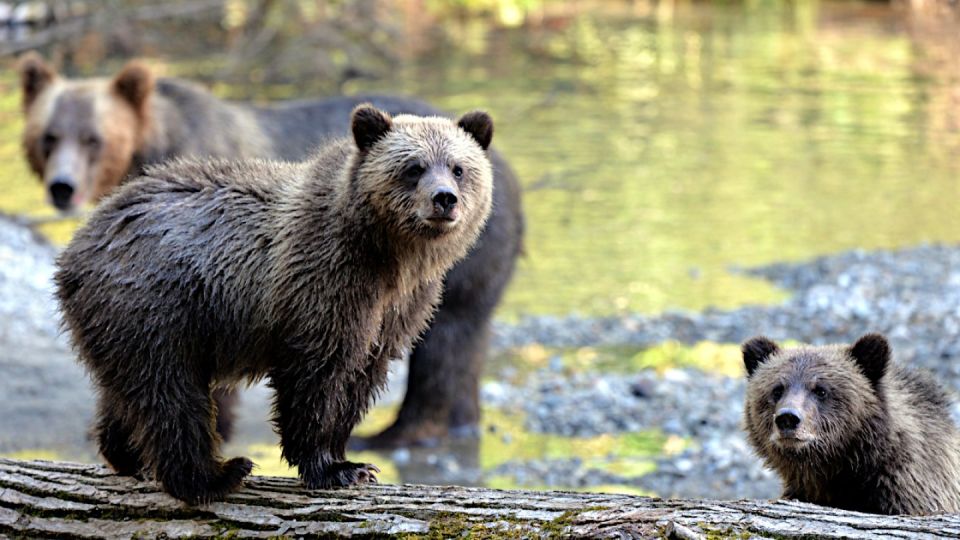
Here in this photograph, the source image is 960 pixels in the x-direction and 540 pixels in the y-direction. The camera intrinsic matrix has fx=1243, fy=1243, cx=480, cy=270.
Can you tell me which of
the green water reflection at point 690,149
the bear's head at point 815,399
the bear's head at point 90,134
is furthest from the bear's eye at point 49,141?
the bear's head at point 815,399

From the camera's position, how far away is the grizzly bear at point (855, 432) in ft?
17.7

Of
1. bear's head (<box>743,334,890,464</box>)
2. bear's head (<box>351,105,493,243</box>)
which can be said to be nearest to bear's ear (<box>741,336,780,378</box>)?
bear's head (<box>743,334,890,464</box>)

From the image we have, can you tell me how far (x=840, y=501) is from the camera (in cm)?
555

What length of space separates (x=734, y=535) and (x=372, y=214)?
1.80 metres

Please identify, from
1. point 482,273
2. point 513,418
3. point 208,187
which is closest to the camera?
point 208,187

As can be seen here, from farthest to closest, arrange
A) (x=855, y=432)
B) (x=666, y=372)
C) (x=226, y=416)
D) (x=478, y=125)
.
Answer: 1. (x=666, y=372)
2. (x=226, y=416)
3. (x=855, y=432)
4. (x=478, y=125)

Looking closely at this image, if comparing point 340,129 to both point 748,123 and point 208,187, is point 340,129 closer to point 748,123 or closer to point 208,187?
point 208,187

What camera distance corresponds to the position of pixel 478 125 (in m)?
5.11

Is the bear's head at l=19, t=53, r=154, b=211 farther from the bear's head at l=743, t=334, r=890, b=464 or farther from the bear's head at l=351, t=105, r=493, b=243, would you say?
the bear's head at l=743, t=334, r=890, b=464

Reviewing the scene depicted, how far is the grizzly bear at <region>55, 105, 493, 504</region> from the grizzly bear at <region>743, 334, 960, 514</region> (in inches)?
66.3

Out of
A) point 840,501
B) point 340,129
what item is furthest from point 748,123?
point 840,501

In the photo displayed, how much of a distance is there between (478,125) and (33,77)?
20.6 feet

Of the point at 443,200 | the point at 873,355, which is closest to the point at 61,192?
the point at 443,200

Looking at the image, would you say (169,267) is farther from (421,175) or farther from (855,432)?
(855,432)
